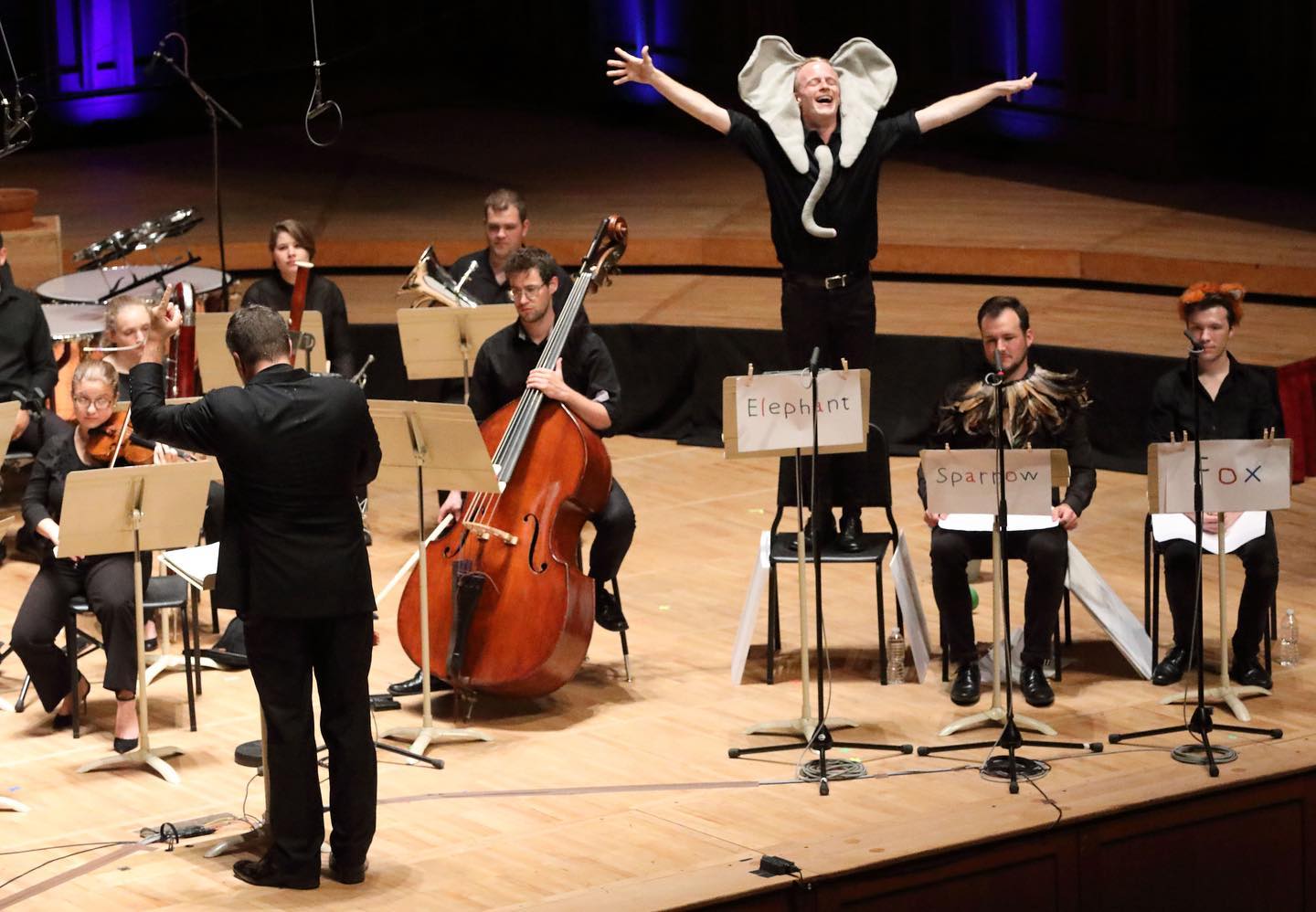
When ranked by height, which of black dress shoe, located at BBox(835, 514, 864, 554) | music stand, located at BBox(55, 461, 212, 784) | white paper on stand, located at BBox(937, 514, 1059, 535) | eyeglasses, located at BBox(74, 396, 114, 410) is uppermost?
eyeglasses, located at BBox(74, 396, 114, 410)

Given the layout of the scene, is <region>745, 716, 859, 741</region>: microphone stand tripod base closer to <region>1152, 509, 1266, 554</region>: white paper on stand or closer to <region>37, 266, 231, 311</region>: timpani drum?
<region>1152, 509, 1266, 554</region>: white paper on stand

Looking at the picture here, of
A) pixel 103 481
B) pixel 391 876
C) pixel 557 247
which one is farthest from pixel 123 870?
pixel 557 247

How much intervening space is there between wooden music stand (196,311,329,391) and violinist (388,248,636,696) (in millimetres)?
1100

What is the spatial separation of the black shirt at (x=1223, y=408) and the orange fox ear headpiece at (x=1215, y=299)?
0.15m

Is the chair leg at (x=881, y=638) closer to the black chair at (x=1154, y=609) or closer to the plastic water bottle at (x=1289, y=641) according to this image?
the black chair at (x=1154, y=609)

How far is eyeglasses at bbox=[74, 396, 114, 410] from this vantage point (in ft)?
18.6

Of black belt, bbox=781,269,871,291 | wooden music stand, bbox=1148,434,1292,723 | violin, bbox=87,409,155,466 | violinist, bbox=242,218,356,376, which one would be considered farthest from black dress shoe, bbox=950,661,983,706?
violinist, bbox=242,218,356,376

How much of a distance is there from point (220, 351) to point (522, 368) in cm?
151

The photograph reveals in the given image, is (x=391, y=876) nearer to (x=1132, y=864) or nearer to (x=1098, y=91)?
(x=1132, y=864)

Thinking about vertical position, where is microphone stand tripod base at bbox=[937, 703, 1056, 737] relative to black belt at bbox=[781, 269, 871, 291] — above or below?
below

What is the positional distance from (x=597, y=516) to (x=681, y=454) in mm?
2770

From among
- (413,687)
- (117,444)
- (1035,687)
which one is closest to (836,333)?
(1035,687)

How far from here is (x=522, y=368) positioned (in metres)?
5.90

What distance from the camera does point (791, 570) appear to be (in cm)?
695
